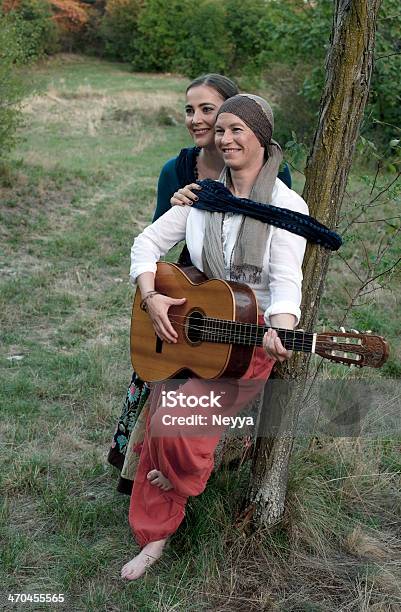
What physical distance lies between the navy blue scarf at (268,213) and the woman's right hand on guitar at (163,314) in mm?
369

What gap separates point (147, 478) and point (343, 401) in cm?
159

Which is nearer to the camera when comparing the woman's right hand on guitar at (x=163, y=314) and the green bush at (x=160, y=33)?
the woman's right hand on guitar at (x=163, y=314)

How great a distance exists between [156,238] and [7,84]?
8915 millimetres

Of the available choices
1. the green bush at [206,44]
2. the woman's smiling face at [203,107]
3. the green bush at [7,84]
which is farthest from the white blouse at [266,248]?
the green bush at [206,44]

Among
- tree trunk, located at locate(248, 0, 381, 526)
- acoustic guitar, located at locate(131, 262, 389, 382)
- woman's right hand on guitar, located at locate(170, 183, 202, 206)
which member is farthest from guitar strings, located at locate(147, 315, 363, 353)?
woman's right hand on guitar, located at locate(170, 183, 202, 206)

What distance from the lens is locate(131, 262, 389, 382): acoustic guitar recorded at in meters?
2.44

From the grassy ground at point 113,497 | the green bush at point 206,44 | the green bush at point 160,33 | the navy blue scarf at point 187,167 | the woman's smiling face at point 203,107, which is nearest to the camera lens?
the grassy ground at point 113,497

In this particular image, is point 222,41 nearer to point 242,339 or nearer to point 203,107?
point 203,107

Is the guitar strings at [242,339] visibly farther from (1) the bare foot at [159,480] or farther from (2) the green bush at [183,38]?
(2) the green bush at [183,38]

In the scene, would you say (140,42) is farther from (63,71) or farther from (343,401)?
(343,401)

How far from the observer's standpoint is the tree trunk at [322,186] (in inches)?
105

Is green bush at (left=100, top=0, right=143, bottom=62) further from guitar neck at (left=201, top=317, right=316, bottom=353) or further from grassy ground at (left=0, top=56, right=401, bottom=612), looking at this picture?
guitar neck at (left=201, top=317, right=316, bottom=353)

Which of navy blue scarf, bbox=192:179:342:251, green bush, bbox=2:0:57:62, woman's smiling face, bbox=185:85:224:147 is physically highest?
green bush, bbox=2:0:57:62

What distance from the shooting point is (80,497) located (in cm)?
343
